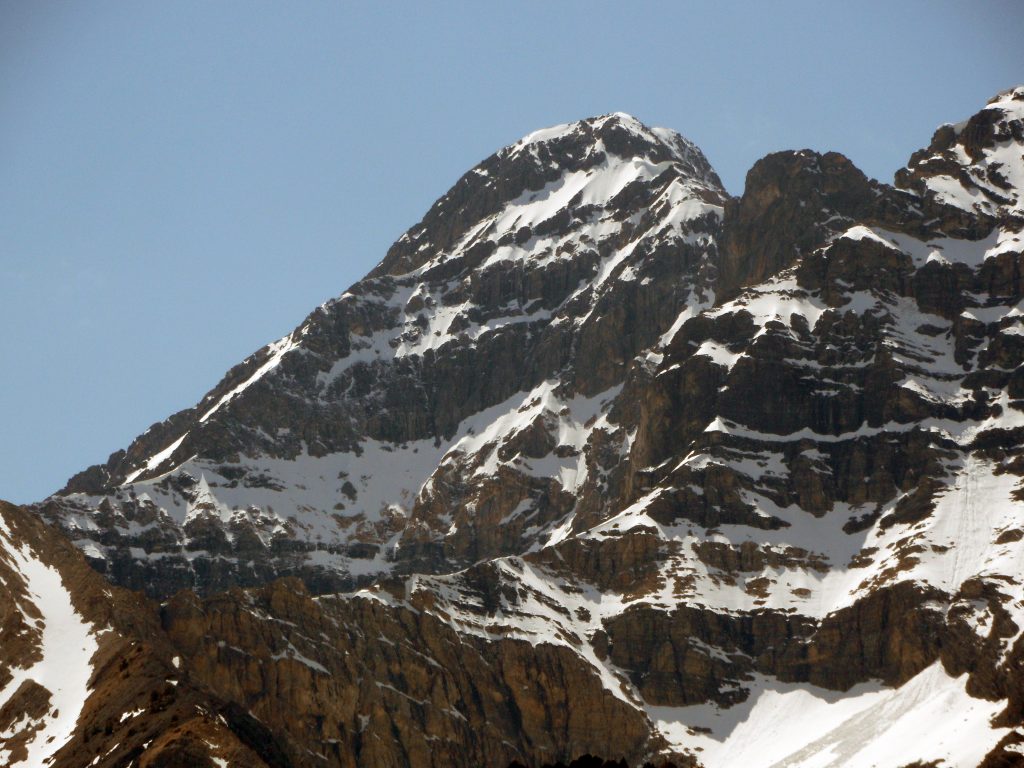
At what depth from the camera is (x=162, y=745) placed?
18788cm

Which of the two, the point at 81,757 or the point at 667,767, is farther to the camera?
the point at 81,757

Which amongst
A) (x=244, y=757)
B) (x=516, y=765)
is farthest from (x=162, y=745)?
(x=516, y=765)

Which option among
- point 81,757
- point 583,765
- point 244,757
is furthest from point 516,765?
point 81,757

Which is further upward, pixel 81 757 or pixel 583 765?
pixel 81 757

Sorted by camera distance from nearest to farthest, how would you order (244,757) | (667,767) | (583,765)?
(583,765) → (667,767) → (244,757)

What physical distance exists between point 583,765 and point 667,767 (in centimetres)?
1935

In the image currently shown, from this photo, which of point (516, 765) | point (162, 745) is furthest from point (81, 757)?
point (516, 765)

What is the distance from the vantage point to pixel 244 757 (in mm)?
189500

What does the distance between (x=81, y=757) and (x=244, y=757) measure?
18.1 m

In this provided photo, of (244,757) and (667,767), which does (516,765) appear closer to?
(667,767)

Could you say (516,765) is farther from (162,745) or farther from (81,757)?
(81,757)

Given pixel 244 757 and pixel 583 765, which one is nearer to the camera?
pixel 583 765

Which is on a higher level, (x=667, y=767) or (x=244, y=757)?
(x=244, y=757)

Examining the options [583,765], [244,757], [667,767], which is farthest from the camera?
[244,757]
